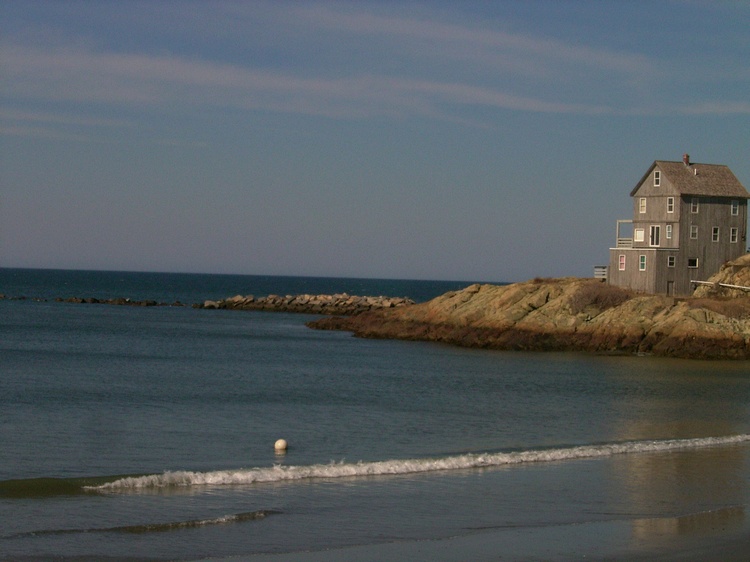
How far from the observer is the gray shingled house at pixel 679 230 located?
60.0m

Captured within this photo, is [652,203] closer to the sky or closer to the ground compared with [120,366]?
closer to the sky

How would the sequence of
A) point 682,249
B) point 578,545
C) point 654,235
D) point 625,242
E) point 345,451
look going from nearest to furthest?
point 578,545 → point 345,451 → point 682,249 → point 654,235 → point 625,242

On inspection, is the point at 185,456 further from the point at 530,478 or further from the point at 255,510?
the point at 530,478

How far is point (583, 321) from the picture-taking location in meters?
56.4

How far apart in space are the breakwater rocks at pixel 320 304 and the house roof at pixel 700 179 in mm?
35396

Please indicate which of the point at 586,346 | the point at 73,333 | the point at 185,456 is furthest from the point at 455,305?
the point at 185,456

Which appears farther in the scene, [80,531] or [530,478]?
[530,478]

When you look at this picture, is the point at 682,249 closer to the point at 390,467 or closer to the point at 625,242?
the point at 625,242

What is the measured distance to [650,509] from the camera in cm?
1719

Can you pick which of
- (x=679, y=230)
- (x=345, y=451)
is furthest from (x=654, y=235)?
(x=345, y=451)

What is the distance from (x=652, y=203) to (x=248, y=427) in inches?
1695

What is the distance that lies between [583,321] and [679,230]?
32.3 feet

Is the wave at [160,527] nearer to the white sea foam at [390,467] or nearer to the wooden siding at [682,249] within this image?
the white sea foam at [390,467]

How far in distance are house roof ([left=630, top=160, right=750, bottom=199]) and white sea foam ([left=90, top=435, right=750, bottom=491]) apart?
38665 mm
